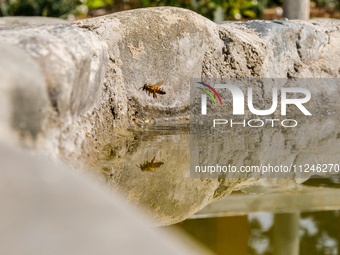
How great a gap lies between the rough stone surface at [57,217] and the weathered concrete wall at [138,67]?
29cm

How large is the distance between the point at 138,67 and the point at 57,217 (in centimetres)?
267

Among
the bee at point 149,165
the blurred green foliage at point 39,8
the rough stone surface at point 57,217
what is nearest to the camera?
the rough stone surface at point 57,217

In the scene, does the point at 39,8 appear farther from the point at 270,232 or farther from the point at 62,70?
the point at 270,232

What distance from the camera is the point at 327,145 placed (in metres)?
3.00

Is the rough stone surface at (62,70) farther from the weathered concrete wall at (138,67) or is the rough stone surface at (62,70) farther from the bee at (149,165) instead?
the bee at (149,165)

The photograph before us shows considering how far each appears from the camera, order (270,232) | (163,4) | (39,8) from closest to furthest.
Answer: (270,232) < (39,8) < (163,4)

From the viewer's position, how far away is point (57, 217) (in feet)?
2.28

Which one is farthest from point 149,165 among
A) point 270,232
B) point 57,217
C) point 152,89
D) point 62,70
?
point 57,217

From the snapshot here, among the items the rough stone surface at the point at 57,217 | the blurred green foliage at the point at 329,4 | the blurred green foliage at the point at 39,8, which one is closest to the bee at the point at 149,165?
the rough stone surface at the point at 57,217

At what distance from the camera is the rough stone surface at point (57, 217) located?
65 cm

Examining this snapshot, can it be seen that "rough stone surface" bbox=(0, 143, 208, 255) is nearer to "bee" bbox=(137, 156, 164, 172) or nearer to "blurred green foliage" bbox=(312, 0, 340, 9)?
"bee" bbox=(137, 156, 164, 172)

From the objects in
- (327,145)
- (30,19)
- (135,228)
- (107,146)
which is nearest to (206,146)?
(107,146)

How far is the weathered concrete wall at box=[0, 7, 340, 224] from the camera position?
191 centimetres

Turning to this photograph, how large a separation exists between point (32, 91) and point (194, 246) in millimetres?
784
